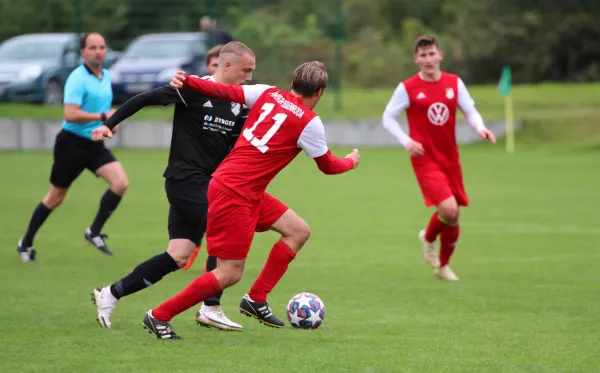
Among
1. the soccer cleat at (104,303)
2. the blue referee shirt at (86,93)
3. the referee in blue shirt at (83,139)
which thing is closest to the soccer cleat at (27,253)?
the referee in blue shirt at (83,139)

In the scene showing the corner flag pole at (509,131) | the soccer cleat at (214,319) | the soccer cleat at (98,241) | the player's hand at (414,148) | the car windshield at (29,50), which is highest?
the player's hand at (414,148)

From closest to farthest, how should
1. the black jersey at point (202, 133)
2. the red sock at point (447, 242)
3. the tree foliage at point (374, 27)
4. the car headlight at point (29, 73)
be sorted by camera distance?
the black jersey at point (202, 133)
the red sock at point (447, 242)
the car headlight at point (29, 73)
the tree foliage at point (374, 27)

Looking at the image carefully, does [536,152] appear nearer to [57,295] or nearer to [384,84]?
[384,84]

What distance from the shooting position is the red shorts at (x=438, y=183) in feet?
33.3

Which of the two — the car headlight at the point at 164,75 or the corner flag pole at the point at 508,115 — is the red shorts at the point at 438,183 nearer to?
the corner flag pole at the point at 508,115

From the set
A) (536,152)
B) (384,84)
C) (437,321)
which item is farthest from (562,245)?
(384,84)

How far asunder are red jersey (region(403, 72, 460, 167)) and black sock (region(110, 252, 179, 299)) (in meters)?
3.68

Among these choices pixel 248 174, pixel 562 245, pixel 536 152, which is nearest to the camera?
pixel 248 174

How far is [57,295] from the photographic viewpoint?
29.3ft

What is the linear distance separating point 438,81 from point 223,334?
162 inches

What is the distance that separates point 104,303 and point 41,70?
18396 mm

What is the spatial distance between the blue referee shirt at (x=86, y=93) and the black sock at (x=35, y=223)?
0.86 m

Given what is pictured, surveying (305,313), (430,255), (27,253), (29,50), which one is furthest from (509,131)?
(305,313)


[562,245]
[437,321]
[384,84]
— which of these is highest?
[437,321]
